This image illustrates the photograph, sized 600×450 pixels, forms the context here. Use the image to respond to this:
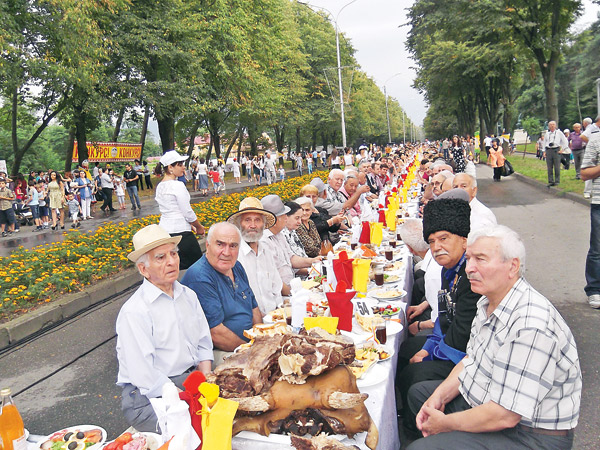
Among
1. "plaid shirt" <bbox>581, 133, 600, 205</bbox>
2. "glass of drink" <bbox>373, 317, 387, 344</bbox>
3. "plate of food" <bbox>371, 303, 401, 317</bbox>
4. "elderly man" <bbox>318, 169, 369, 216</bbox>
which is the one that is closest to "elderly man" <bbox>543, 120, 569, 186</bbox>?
"elderly man" <bbox>318, 169, 369, 216</bbox>

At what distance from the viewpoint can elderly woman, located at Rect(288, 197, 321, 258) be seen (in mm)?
6320

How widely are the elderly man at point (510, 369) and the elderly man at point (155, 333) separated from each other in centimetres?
151

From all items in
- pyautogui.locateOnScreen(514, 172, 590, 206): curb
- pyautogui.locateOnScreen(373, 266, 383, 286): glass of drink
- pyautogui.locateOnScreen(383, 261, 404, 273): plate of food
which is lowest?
pyautogui.locateOnScreen(514, 172, 590, 206): curb

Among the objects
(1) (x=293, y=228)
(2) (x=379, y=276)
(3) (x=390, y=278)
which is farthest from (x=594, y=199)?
(1) (x=293, y=228)

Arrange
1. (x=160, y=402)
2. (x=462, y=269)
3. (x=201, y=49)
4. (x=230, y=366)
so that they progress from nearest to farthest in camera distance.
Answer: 1. (x=160, y=402)
2. (x=230, y=366)
3. (x=462, y=269)
4. (x=201, y=49)

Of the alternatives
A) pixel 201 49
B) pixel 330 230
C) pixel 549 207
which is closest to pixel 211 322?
pixel 330 230

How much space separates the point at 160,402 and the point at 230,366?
1.36 feet

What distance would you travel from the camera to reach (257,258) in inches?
173

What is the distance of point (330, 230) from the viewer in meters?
8.05

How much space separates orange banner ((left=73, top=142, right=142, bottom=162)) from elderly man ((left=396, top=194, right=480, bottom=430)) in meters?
25.3

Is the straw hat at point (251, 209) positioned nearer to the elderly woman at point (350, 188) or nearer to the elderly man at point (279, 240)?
the elderly man at point (279, 240)

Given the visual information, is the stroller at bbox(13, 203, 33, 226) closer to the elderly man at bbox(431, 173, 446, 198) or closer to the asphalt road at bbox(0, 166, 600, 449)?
the asphalt road at bbox(0, 166, 600, 449)

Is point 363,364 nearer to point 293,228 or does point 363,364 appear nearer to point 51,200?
point 293,228

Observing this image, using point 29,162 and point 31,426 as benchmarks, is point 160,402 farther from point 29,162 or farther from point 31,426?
point 29,162
